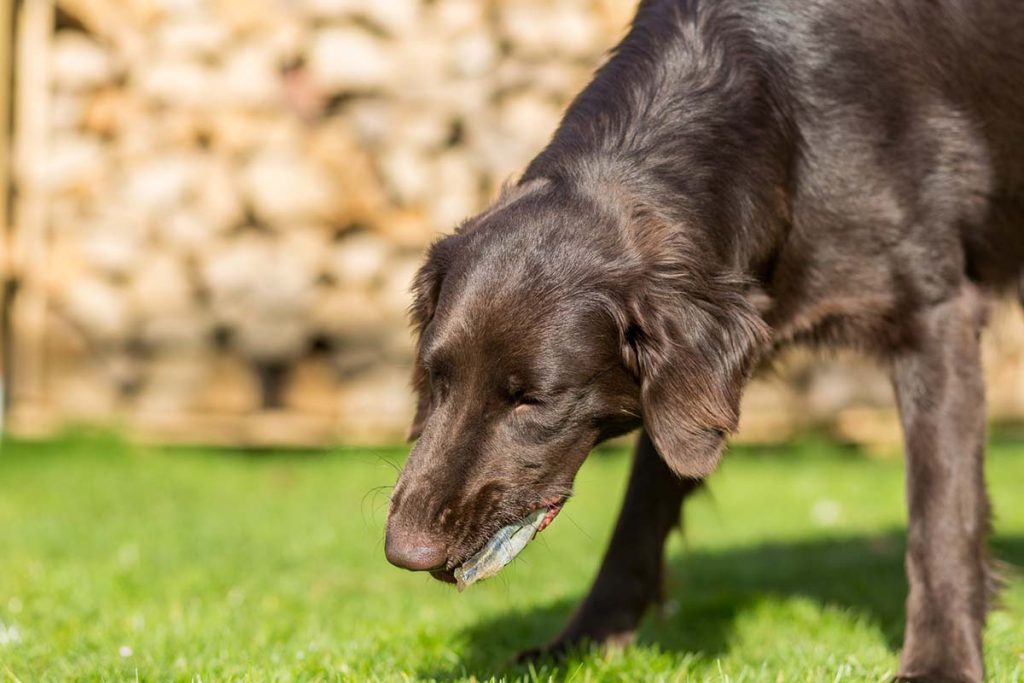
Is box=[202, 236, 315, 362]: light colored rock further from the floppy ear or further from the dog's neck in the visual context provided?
the floppy ear

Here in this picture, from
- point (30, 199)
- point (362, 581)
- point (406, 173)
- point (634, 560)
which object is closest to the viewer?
point (634, 560)

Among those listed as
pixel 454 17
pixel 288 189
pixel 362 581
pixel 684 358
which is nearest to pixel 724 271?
pixel 684 358

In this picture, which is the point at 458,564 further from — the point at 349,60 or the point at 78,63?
the point at 78,63

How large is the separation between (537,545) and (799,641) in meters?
2.35

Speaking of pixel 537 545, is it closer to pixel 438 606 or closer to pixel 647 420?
pixel 438 606

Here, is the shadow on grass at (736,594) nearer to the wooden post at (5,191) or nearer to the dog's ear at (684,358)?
the dog's ear at (684,358)

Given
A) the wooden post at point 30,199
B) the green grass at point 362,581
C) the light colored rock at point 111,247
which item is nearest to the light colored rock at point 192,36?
the wooden post at point 30,199

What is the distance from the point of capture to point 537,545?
5504 mm

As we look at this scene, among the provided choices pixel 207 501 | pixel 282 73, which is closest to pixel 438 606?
pixel 207 501

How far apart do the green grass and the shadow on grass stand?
0.01m

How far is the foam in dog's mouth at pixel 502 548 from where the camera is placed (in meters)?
2.39

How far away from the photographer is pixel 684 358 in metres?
2.51

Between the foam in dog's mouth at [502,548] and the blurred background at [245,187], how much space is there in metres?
4.97

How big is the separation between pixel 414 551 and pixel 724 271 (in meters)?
0.93
